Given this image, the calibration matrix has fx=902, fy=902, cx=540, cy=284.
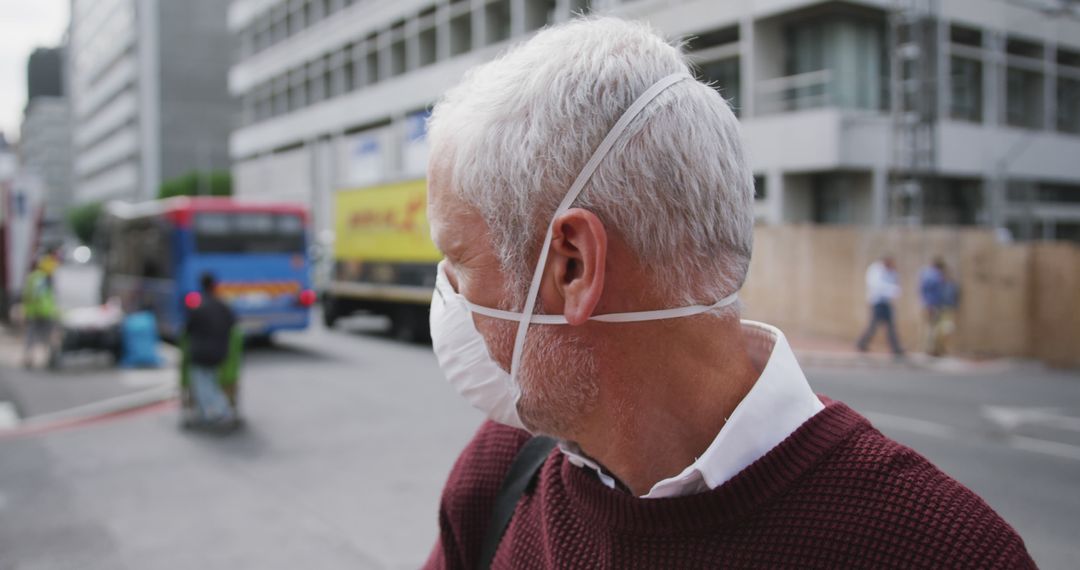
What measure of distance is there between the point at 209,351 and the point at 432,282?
8214mm

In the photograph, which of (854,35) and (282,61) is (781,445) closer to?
(854,35)

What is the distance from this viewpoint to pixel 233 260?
55.3 feet

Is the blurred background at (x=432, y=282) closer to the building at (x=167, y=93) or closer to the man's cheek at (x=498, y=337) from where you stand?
the man's cheek at (x=498, y=337)

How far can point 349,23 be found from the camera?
143ft

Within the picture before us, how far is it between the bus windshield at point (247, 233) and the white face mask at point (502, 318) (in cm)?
1626

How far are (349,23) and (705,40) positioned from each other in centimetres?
2403

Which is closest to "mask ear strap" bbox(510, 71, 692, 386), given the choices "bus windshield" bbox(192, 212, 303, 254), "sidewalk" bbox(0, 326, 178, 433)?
"sidewalk" bbox(0, 326, 178, 433)

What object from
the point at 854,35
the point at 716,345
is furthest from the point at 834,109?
the point at 716,345

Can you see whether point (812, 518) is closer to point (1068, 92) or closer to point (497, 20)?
point (1068, 92)

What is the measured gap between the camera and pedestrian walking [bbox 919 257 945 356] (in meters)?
15.3

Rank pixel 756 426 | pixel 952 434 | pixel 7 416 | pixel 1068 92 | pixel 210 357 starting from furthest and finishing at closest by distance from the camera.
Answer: pixel 1068 92 < pixel 7 416 < pixel 210 357 < pixel 952 434 < pixel 756 426

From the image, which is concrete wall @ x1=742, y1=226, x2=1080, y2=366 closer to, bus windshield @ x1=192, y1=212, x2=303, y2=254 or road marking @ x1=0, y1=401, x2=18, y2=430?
bus windshield @ x1=192, y1=212, x2=303, y2=254

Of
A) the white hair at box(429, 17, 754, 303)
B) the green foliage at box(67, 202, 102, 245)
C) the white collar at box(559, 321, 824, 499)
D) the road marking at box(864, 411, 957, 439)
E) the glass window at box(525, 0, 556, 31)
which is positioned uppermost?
the glass window at box(525, 0, 556, 31)

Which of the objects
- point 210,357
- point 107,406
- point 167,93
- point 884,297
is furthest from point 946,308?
point 167,93
